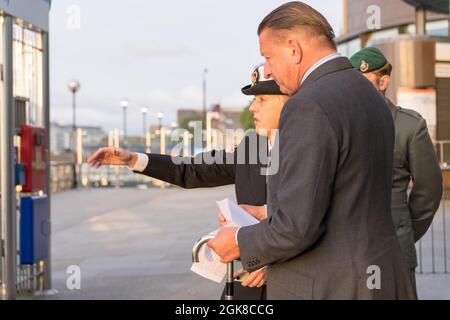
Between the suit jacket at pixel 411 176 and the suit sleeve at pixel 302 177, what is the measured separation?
4.77ft

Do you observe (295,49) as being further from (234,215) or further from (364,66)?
(364,66)

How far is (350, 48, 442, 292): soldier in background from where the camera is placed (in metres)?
3.56

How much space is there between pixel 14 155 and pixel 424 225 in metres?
4.40

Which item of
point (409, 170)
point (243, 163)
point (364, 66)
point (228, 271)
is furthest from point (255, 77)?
point (409, 170)

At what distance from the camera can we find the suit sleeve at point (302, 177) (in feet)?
6.95

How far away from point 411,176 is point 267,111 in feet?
3.20

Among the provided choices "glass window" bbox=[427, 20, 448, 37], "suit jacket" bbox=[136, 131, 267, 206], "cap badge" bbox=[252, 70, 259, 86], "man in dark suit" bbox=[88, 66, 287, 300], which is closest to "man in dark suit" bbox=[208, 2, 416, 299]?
"man in dark suit" bbox=[88, 66, 287, 300]

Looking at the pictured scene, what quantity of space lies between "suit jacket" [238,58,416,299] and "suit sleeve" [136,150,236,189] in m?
1.27

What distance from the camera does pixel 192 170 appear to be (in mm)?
3641

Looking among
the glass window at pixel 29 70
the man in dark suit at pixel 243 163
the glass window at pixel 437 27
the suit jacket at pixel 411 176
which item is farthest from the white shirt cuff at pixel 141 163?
the glass window at pixel 437 27

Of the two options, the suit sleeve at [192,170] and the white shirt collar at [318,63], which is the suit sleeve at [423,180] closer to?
the suit sleeve at [192,170]

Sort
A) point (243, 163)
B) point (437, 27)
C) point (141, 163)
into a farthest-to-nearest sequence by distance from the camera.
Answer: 1. point (437, 27)
2. point (141, 163)
3. point (243, 163)
